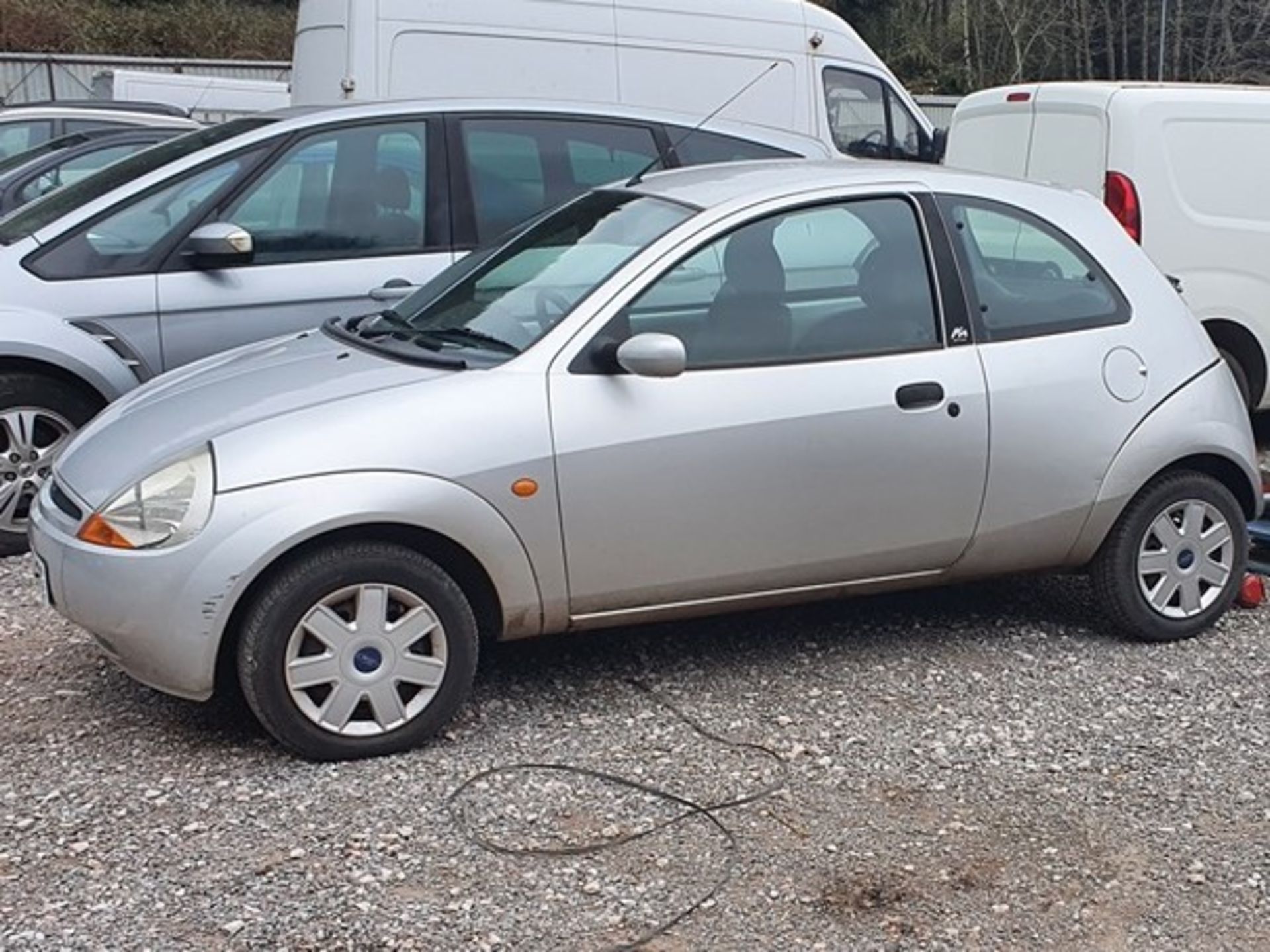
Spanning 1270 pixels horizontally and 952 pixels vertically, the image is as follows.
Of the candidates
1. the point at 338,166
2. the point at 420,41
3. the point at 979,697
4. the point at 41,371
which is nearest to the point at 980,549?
the point at 979,697

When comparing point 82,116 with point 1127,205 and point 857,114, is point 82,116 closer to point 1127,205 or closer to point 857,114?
point 857,114

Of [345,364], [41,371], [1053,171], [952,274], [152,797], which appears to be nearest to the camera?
[152,797]

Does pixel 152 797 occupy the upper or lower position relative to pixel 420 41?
lower

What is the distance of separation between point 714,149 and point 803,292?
2675 mm

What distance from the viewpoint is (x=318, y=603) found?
421 centimetres

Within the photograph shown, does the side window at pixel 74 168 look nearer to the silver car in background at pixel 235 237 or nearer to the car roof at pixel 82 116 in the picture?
the car roof at pixel 82 116

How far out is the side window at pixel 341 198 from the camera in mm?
6398

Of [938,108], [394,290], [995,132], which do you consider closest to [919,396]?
[394,290]

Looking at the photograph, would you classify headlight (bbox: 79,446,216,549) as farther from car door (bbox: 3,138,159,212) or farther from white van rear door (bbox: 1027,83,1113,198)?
car door (bbox: 3,138,159,212)

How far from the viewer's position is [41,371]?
6.13 m

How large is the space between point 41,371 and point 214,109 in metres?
12.1

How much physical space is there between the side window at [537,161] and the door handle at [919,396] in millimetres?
2482

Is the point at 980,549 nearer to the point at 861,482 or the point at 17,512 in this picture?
the point at 861,482

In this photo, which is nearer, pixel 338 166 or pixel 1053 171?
pixel 338 166
